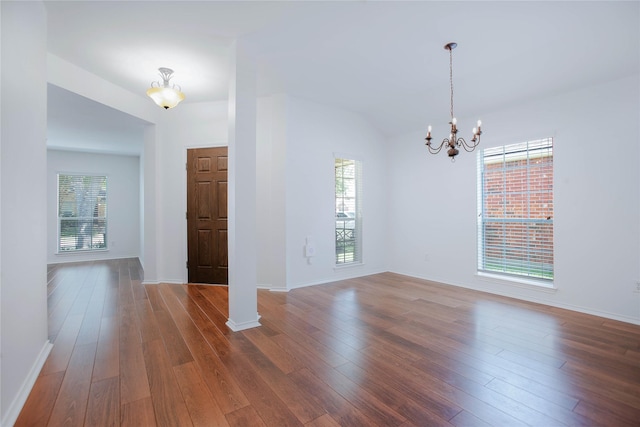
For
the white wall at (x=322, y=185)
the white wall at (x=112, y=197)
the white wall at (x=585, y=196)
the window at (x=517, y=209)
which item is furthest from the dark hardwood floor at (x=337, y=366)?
the white wall at (x=112, y=197)

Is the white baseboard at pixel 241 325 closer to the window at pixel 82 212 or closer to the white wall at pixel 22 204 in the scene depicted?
the white wall at pixel 22 204

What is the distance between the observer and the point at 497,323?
3045mm

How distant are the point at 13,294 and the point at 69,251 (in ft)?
21.6

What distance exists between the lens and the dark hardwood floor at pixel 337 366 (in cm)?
167

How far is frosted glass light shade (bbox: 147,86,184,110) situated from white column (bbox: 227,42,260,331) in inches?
38.1

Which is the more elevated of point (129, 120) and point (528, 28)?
point (528, 28)

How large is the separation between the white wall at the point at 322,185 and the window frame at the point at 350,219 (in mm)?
101

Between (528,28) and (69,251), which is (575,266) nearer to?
(528,28)

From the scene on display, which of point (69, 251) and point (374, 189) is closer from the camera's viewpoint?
point (374, 189)

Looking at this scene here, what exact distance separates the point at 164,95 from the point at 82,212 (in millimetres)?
5619

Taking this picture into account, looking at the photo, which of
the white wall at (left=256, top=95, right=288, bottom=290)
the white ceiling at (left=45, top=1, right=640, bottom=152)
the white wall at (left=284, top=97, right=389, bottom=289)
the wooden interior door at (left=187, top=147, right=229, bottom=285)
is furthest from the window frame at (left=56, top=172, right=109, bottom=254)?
the white wall at (left=284, top=97, right=389, bottom=289)

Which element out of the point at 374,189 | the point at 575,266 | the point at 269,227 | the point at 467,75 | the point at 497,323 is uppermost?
the point at 467,75

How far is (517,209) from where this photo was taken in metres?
4.06

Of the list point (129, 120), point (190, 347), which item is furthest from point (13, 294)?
point (129, 120)
